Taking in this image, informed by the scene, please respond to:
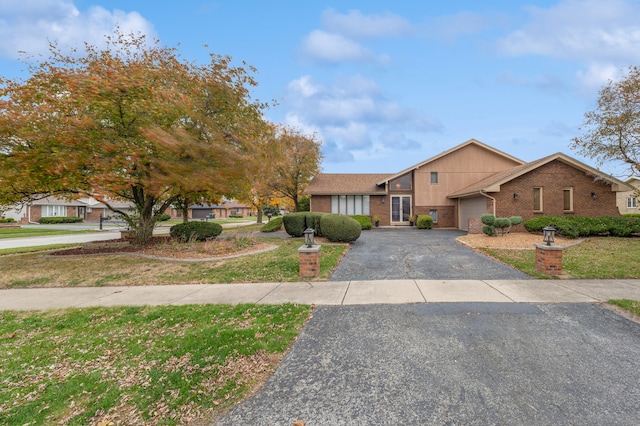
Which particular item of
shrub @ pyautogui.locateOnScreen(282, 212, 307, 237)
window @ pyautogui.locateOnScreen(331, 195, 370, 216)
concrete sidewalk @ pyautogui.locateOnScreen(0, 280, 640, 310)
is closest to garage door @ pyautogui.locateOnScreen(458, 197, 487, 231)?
window @ pyautogui.locateOnScreen(331, 195, 370, 216)

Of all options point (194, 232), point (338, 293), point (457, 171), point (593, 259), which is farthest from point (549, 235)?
point (457, 171)

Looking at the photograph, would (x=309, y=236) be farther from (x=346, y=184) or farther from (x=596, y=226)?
(x=346, y=184)

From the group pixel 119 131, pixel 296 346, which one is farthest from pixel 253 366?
pixel 119 131

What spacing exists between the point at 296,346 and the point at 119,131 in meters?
9.75

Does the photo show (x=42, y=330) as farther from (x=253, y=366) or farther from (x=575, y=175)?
(x=575, y=175)

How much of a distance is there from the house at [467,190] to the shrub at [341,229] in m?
7.72

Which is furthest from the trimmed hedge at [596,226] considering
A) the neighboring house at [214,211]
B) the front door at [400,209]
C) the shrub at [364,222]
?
the neighboring house at [214,211]

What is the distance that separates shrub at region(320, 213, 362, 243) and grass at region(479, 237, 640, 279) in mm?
5385

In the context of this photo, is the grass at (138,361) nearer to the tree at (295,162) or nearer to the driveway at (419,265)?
the driveway at (419,265)

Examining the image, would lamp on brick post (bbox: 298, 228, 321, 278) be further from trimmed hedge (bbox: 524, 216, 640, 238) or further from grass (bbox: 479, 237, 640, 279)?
trimmed hedge (bbox: 524, 216, 640, 238)

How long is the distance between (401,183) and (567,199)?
10.5m

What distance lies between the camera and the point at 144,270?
8.28m

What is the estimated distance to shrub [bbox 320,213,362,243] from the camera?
12711mm

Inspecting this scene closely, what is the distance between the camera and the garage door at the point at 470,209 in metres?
16.9
